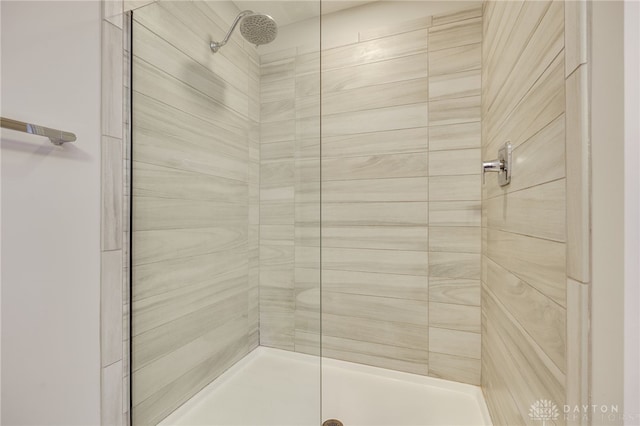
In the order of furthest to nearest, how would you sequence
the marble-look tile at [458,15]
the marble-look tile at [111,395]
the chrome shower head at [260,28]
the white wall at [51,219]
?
the marble-look tile at [458,15] → the chrome shower head at [260,28] → the marble-look tile at [111,395] → the white wall at [51,219]

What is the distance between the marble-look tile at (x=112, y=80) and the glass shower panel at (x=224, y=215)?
5cm

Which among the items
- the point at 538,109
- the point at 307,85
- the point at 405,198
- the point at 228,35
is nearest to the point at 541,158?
the point at 538,109

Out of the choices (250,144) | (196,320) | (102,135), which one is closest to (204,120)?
Answer: (250,144)

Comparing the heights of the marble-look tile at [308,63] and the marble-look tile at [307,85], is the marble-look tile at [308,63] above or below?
above

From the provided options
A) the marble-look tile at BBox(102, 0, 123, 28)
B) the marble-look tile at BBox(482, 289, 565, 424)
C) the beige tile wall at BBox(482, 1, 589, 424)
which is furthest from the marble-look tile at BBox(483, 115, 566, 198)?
the marble-look tile at BBox(102, 0, 123, 28)

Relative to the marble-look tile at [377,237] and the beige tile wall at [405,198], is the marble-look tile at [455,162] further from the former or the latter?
the marble-look tile at [377,237]

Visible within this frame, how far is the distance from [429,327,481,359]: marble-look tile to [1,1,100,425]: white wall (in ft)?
4.60

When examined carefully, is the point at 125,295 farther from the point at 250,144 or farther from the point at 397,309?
the point at 397,309

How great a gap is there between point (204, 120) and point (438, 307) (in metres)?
1.38

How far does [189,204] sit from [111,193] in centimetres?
25

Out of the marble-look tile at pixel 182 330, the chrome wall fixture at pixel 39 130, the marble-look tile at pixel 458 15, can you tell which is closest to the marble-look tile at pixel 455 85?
the marble-look tile at pixel 458 15

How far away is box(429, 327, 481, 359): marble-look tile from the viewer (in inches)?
57.3

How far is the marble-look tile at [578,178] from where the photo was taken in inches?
19.1

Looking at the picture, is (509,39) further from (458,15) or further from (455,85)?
(458,15)
